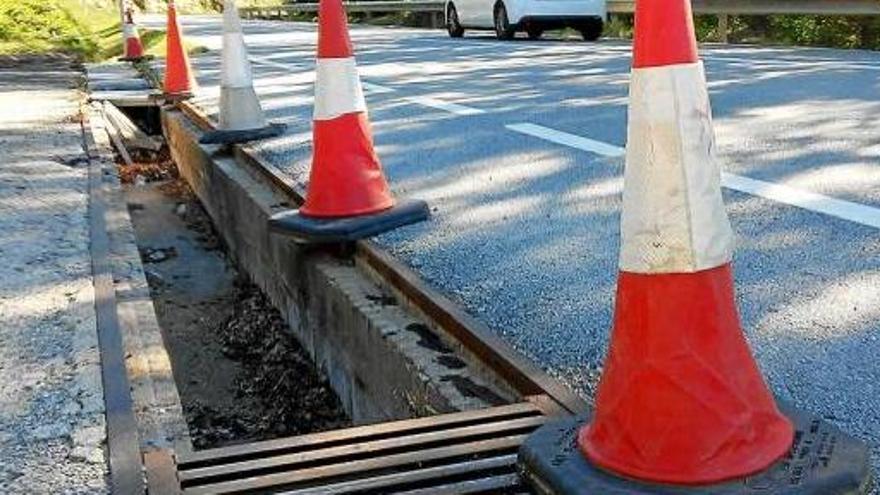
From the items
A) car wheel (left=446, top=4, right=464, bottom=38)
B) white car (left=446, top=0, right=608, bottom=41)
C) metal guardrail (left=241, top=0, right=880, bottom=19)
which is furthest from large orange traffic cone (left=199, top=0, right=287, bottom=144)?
car wheel (left=446, top=4, right=464, bottom=38)

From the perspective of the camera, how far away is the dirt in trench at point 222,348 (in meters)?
3.98

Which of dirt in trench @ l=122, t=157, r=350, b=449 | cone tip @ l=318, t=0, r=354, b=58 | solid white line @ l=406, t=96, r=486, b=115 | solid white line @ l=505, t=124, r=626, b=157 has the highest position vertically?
cone tip @ l=318, t=0, r=354, b=58

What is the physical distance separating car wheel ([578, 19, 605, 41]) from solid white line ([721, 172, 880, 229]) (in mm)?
11941

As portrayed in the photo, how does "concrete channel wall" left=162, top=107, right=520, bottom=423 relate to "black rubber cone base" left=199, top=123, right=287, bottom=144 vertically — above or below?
below

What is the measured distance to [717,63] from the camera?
10.1m

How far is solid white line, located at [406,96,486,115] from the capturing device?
739 cm

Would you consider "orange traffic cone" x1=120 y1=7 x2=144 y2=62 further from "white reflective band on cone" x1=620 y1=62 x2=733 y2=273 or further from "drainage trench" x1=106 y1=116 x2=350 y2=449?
"white reflective band on cone" x1=620 y1=62 x2=733 y2=273

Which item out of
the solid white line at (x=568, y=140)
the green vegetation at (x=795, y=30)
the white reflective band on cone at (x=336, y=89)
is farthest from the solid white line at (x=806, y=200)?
the green vegetation at (x=795, y=30)

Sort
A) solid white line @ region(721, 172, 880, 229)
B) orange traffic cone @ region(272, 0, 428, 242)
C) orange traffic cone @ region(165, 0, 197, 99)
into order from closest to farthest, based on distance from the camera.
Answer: solid white line @ region(721, 172, 880, 229)
orange traffic cone @ region(272, 0, 428, 242)
orange traffic cone @ region(165, 0, 197, 99)

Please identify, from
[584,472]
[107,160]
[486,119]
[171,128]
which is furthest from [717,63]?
→ [584,472]

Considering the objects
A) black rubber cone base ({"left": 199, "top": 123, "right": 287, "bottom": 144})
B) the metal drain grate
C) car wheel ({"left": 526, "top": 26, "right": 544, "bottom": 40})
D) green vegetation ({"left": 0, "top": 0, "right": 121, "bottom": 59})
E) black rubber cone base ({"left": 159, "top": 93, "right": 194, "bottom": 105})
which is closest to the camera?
the metal drain grate

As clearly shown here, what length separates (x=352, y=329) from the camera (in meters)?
3.56

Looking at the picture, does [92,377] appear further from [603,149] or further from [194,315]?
[603,149]

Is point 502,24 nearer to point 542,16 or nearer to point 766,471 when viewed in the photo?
point 542,16
